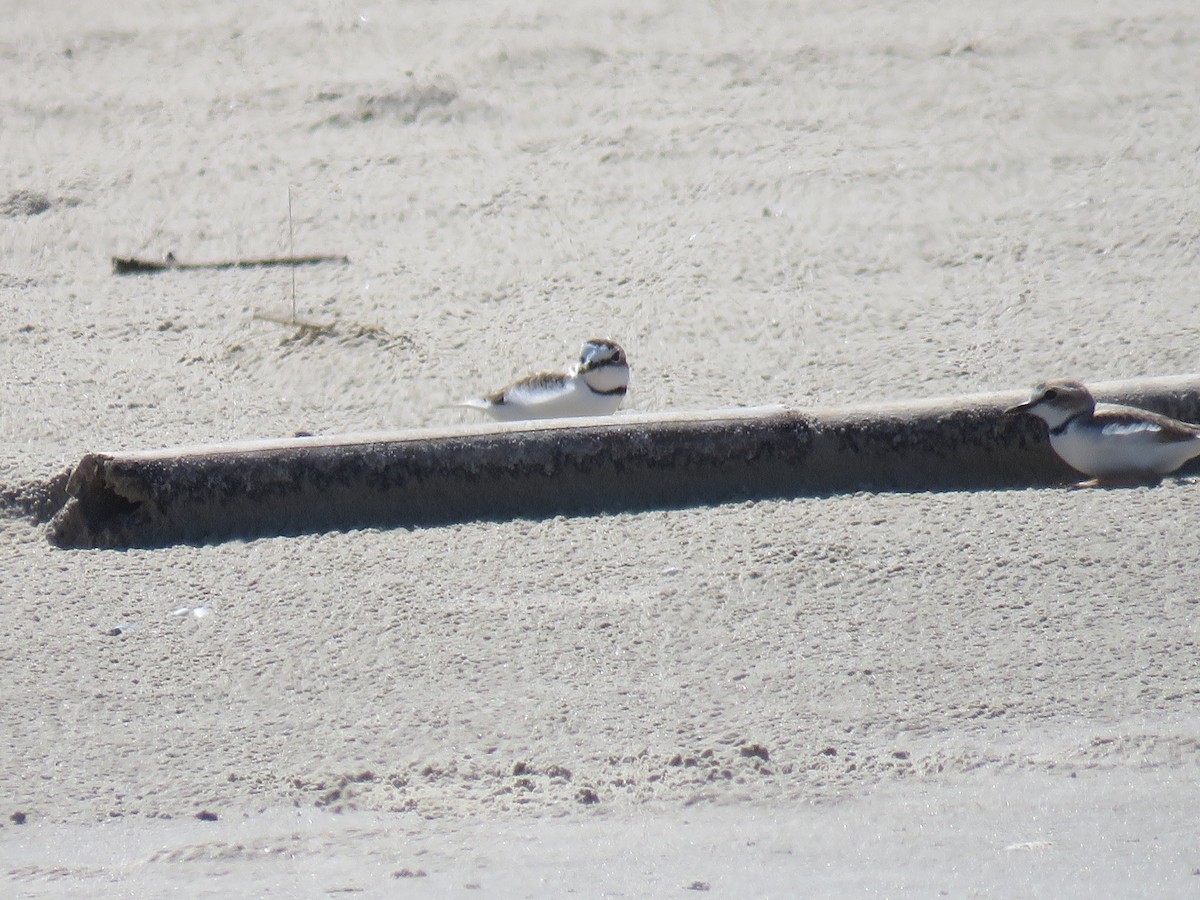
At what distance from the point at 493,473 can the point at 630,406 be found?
130cm

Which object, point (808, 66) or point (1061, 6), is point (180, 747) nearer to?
point (808, 66)

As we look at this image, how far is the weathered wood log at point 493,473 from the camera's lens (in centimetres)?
482

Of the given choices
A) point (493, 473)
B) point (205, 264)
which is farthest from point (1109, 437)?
point (205, 264)

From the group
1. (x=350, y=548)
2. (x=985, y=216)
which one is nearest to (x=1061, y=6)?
(x=985, y=216)

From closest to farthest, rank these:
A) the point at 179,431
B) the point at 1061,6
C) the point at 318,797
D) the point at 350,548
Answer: the point at 318,797 < the point at 350,548 < the point at 179,431 < the point at 1061,6

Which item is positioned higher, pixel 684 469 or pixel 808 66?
pixel 808 66

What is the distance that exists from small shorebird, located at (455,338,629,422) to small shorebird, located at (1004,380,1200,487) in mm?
1463

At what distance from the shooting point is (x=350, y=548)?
15.1ft

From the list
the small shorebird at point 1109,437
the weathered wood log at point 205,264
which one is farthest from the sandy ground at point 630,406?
the small shorebird at point 1109,437

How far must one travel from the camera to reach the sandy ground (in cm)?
315

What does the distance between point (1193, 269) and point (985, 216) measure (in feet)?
3.73

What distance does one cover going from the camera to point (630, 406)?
19.9 feet

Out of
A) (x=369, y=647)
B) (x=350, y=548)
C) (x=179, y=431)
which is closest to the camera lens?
(x=369, y=647)

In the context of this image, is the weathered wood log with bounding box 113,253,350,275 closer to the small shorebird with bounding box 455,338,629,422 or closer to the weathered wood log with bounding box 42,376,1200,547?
the small shorebird with bounding box 455,338,629,422
